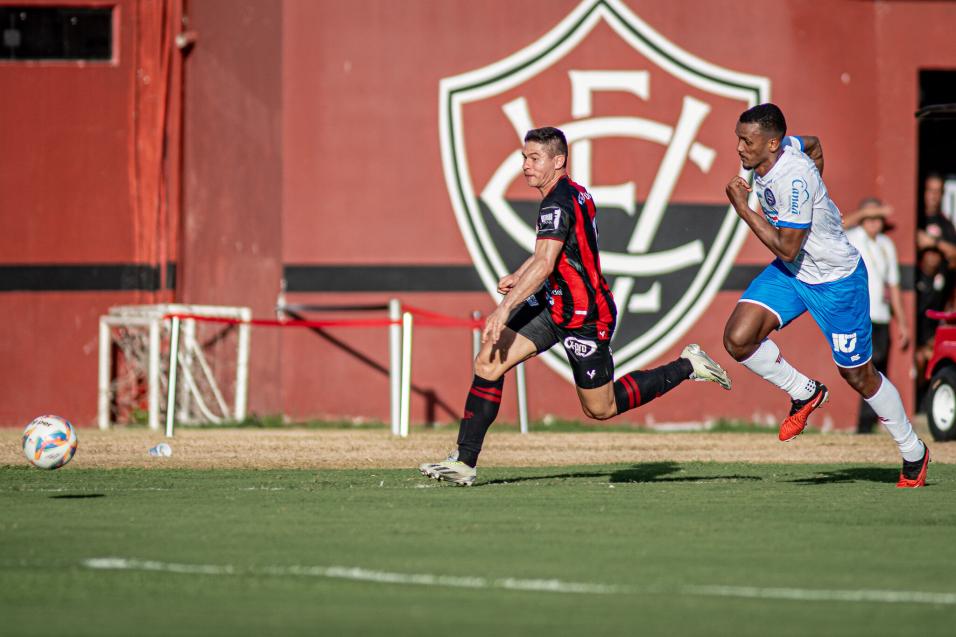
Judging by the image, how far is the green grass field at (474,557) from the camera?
5.71 metres

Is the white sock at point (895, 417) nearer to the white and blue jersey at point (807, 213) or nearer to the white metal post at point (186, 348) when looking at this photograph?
the white and blue jersey at point (807, 213)

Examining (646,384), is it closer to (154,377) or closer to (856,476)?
(856,476)

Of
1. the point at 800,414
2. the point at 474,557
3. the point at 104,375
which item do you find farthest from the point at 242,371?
the point at 474,557

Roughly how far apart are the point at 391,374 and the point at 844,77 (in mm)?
6244

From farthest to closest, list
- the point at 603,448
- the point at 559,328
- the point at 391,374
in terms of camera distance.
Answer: the point at 391,374 < the point at 603,448 < the point at 559,328

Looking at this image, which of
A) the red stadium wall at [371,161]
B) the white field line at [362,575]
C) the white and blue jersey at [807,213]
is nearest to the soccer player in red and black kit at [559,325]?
the white and blue jersey at [807,213]

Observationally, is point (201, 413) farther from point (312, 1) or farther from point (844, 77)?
point (844, 77)

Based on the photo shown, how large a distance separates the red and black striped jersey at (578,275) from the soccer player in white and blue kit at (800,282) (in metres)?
0.92

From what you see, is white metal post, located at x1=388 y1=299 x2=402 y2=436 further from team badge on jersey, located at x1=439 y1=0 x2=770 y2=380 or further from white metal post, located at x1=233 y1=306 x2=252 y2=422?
white metal post, located at x1=233 y1=306 x2=252 y2=422

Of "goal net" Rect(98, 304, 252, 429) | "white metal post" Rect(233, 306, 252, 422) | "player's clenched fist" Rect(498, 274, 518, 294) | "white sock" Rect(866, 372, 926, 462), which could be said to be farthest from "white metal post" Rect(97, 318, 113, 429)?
"white sock" Rect(866, 372, 926, 462)

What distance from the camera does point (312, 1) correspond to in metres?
16.7

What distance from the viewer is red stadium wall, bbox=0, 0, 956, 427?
661 inches

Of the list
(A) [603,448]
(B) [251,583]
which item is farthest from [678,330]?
(B) [251,583]

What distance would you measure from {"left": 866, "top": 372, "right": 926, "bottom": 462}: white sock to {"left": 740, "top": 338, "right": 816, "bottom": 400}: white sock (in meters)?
0.45
